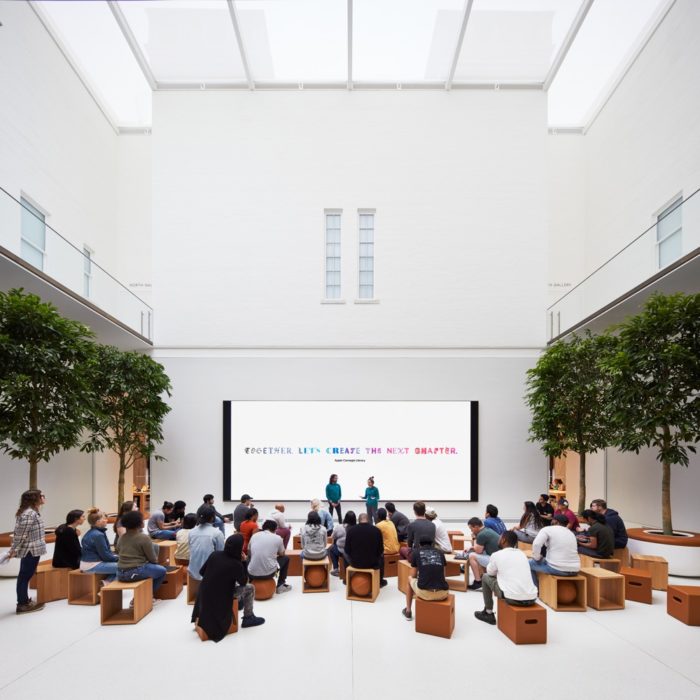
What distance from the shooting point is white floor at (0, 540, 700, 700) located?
4766mm

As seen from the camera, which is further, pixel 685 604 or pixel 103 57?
pixel 103 57

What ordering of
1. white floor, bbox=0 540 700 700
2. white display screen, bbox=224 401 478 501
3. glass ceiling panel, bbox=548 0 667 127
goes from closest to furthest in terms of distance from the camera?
1. white floor, bbox=0 540 700 700
2. glass ceiling panel, bbox=548 0 667 127
3. white display screen, bbox=224 401 478 501

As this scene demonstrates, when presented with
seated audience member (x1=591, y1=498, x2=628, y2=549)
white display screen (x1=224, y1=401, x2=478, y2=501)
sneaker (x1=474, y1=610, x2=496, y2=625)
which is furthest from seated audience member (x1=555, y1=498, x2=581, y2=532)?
white display screen (x1=224, y1=401, x2=478, y2=501)

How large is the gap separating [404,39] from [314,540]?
1164 cm

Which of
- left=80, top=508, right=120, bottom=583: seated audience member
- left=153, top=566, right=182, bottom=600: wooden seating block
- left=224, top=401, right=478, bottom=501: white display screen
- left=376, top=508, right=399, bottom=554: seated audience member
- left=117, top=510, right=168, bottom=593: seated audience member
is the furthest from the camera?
left=224, top=401, right=478, bottom=501: white display screen

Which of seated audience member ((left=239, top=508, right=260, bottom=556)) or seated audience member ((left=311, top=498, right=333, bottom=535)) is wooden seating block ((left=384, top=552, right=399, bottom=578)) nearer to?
seated audience member ((left=311, top=498, right=333, bottom=535))

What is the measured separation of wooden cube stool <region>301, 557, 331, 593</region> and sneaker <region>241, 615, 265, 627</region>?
126 cm

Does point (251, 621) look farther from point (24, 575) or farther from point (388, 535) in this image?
point (24, 575)

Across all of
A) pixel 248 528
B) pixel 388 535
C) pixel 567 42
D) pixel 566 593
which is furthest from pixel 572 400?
pixel 567 42

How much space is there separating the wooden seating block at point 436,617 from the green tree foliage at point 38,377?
18.8ft

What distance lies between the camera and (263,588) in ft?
23.5

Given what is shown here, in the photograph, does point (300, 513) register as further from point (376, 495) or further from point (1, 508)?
point (1, 508)

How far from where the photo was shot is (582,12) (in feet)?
39.0

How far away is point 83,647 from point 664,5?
610 inches
